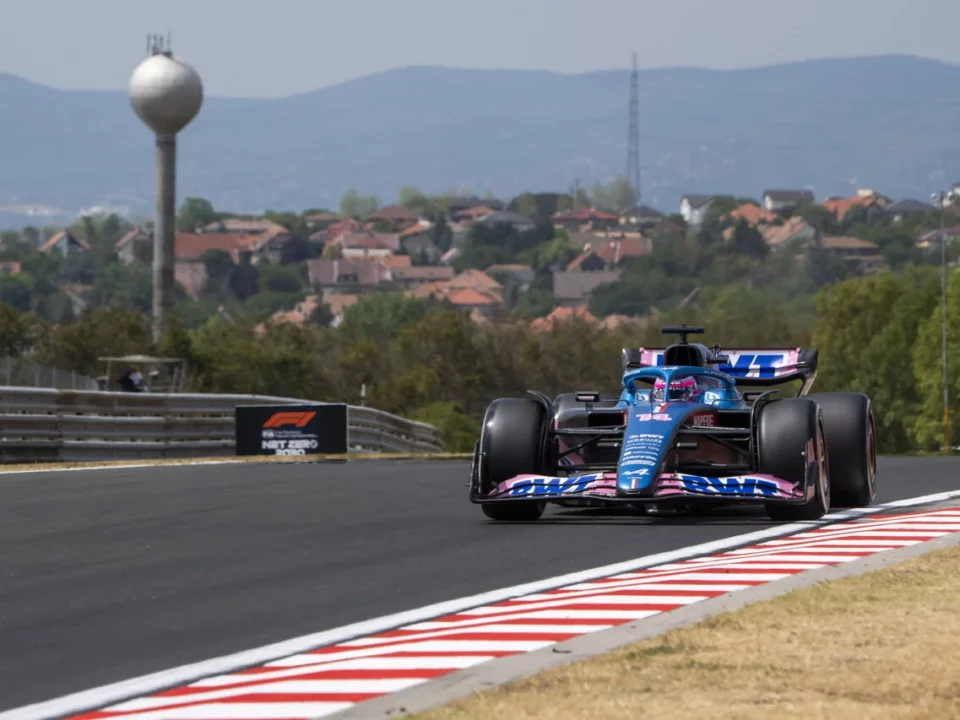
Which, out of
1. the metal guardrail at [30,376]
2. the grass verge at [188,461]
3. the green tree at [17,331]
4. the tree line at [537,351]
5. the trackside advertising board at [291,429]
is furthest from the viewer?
the tree line at [537,351]

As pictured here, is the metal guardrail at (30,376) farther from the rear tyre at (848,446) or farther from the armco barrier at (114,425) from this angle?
the rear tyre at (848,446)

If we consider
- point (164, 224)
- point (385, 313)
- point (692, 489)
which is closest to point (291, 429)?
point (692, 489)

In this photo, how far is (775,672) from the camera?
7.14 meters

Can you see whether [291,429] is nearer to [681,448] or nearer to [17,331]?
[681,448]

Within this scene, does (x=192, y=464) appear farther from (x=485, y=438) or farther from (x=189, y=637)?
(x=189, y=637)

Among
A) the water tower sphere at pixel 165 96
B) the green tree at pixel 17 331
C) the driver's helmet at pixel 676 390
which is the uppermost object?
the water tower sphere at pixel 165 96

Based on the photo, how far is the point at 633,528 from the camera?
541 inches

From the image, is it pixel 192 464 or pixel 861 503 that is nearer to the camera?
pixel 861 503

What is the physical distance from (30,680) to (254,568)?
12.1ft

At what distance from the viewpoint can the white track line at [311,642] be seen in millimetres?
7066

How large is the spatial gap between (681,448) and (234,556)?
4.15 m

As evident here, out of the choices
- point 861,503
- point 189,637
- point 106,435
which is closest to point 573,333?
point 106,435

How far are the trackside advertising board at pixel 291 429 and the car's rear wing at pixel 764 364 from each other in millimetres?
12944

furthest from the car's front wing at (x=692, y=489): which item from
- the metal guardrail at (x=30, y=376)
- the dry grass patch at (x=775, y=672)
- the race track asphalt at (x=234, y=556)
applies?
the metal guardrail at (x=30, y=376)
